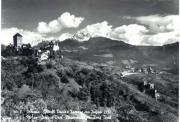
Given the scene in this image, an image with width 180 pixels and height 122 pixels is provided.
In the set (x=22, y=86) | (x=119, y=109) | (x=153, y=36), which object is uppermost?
(x=153, y=36)

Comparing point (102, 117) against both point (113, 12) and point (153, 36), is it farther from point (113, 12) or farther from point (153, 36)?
point (153, 36)

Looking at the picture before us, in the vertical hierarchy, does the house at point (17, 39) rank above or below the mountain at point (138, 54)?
above

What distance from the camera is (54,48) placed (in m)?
52.8

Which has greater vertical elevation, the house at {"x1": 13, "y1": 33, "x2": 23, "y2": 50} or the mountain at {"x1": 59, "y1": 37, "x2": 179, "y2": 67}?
the house at {"x1": 13, "y1": 33, "x2": 23, "y2": 50}

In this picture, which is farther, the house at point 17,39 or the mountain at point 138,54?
the mountain at point 138,54

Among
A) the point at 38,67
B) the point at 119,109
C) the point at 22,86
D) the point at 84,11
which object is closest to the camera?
the point at 84,11

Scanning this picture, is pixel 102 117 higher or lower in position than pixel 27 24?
lower

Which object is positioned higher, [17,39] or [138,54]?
[17,39]

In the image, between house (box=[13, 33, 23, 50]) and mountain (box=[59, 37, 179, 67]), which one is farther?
mountain (box=[59, 37, 179, 67])

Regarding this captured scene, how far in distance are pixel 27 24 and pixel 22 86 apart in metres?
8.17

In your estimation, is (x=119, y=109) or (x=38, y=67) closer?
(x=119, y=109)

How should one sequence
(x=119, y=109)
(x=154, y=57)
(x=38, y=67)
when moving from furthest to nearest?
(x=154, y=57) → (x=38, y=67) → (x=119, y=109)

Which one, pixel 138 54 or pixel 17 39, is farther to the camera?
pixel 138 54

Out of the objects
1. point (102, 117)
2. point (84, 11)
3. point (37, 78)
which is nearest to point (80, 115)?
point (102, 117)
